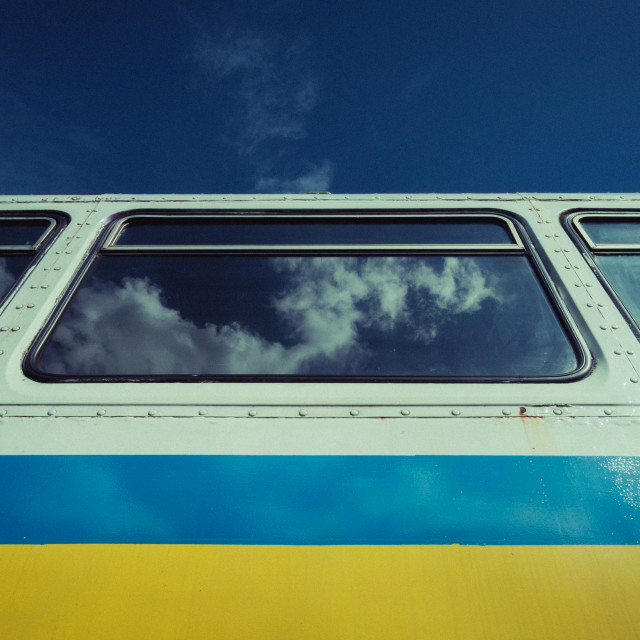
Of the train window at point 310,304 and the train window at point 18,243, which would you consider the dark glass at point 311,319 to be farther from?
the train window at point 18,243

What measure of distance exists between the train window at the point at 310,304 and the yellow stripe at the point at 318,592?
1.73 ft

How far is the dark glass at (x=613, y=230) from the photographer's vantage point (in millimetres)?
1955

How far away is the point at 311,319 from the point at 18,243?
134 centimetres

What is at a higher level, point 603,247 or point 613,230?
point 613,230

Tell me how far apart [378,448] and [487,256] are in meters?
1.01

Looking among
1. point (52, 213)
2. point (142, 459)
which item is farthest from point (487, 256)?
point (52, 213)

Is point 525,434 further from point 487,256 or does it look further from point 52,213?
point 52,213

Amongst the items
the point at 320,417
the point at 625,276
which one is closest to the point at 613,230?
the point at 625,276

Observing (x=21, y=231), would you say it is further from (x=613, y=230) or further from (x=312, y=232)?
(x=613, y=230)

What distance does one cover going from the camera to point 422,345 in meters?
1.61

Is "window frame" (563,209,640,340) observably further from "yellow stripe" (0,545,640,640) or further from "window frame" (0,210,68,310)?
"window frame" (0,210,68,310)

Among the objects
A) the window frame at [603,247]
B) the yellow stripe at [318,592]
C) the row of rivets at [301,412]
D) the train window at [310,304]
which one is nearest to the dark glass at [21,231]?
the train window at [310,304]

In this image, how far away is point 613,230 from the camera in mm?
2012

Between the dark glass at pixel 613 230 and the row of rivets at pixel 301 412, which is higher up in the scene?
the dark glass at pixel 613 230
